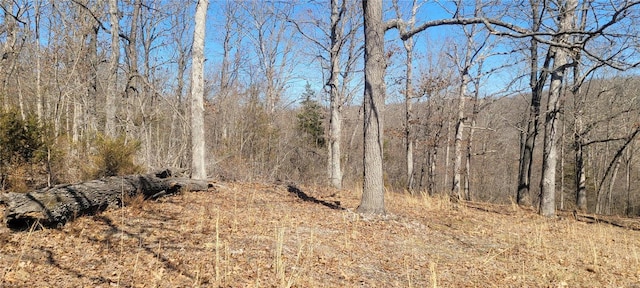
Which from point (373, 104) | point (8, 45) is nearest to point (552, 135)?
point (373, 104)

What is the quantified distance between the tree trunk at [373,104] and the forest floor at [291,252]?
48 centimetres

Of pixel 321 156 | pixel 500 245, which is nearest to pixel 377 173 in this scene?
pixel 500 245

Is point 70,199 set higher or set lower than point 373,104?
lower

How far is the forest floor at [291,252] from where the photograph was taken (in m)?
3.09

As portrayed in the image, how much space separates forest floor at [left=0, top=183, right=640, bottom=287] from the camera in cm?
309

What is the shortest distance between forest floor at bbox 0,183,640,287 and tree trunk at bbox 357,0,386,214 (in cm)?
48

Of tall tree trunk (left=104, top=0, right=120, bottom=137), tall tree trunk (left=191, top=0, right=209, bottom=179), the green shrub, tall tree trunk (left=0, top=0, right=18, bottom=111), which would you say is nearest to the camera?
the green shrub

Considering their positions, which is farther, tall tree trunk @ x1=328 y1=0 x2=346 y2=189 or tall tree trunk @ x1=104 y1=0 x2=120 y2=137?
tall tree trunk @ x1=328 y1=0 x2=346 y2=189

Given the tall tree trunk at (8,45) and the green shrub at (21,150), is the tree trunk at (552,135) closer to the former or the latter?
the green shrub at (21,150)

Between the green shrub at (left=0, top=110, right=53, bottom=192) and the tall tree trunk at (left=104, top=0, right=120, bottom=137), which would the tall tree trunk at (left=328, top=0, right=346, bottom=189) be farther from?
the green shrub at (left=0, top=110, right=53, bottom=192)

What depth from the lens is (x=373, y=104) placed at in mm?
5957

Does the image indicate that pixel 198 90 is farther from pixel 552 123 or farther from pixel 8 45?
pixel 552 123

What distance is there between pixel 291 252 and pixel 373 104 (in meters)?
3.07

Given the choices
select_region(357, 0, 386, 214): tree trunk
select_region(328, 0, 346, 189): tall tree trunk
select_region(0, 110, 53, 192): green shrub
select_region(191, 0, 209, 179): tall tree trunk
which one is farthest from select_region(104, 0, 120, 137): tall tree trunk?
select_region(357, 0, 386, 214): tree trunk
